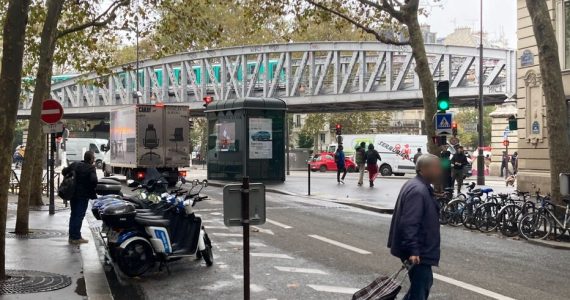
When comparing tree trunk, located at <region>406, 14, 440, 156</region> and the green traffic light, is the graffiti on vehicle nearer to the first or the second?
tree trunk, located at <region>406, 14, 440, 156</region>

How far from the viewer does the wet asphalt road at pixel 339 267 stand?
7.52m

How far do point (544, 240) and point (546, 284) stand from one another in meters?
4.23

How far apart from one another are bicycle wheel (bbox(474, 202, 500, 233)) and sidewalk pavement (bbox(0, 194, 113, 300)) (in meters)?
7.71

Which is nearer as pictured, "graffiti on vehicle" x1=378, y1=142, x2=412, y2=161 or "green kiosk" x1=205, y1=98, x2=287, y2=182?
"green kiosk" x1=205, y1=98, x2=287, y2=182

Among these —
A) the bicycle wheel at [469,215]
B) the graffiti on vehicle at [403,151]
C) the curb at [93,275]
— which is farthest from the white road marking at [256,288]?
the graffiti on vehicle at [403,151]

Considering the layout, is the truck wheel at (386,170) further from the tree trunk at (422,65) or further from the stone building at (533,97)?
the tree trunk at (422,65)

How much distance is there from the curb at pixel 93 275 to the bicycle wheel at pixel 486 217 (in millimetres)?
7686

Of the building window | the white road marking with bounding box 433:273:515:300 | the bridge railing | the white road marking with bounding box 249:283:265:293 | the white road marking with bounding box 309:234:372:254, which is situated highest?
the bridge railing

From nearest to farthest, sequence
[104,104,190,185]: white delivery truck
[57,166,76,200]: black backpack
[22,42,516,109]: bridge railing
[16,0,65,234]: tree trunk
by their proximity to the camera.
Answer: [57,166,76,200]: black backpack
[16,0,65,234]: tree trunk
[104,104,190,185]: white delivery truck
[22,42,516,109]: bridge railing

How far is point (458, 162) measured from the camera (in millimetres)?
22391

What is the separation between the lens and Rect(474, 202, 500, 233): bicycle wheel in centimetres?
1321

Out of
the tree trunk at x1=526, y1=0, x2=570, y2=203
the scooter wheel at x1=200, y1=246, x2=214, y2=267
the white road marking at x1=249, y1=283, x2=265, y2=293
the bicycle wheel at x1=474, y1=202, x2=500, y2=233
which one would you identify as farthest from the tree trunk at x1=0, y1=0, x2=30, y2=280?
the tree trunk at x1=526, y1=0, x2=570, y2=203

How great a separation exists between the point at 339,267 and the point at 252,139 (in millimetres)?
17150

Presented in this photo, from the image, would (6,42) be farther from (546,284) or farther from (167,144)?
(167,144)
